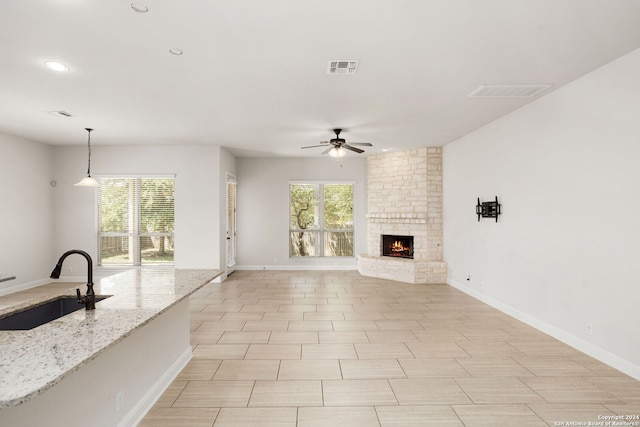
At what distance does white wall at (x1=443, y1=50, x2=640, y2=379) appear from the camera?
3088mm

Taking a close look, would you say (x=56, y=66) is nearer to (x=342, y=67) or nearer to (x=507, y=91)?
(x=342, y=67)

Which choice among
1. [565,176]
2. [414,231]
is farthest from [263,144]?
[565,176]

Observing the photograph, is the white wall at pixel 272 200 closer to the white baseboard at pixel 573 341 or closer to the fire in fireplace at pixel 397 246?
the fire in fireplace at pixel 397 246

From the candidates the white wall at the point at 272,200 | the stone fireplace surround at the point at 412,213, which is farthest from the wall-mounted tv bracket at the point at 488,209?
the white wall at the point at 272,200

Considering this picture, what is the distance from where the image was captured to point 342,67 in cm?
325

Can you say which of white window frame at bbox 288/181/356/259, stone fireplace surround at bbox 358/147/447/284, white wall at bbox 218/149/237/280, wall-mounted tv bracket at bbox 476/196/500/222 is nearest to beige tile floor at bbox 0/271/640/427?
wall-mounted tv bracket at bbox 476/196/500/222

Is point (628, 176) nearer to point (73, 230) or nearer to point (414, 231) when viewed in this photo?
point (414, 231)

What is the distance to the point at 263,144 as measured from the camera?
22.5 feet

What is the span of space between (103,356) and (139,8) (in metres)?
2.27

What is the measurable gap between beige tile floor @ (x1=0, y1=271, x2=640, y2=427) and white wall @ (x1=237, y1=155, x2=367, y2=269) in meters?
3.34

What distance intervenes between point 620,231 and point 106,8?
460cm

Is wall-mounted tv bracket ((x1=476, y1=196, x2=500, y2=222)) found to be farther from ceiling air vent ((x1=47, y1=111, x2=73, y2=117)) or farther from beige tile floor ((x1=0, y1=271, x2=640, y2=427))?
ceiling air vent ((x1=47, y1=111, x2=73, y2=117))

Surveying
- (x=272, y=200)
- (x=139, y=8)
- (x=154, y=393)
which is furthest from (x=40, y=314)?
(x=272, y=200)

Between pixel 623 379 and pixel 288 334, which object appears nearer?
pixel 623 379
